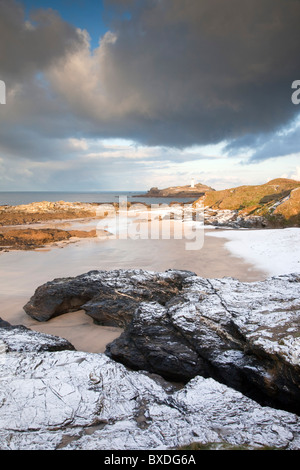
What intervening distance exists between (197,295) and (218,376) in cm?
124

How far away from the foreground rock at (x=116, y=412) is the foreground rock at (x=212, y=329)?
0.36m

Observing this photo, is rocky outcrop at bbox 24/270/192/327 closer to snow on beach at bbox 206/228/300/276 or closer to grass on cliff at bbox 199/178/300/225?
snow on beach at bbox 206/228/300/276

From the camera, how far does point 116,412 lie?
1978 millimetres

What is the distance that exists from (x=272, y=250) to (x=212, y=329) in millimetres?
6866

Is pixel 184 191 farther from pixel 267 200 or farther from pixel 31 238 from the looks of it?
pixel 31 238

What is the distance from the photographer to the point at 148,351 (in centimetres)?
299

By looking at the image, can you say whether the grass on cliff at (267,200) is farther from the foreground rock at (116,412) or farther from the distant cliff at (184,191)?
the distant cliff at (184,191)

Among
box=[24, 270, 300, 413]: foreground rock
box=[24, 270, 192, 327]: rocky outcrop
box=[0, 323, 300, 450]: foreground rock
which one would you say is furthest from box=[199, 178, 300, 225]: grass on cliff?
box=[0, 323, 300, 450]: foreground rock

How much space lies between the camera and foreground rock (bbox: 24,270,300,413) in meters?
2.30

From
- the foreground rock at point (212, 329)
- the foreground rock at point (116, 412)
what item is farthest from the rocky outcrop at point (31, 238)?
the foreground rock at point (116, 412)

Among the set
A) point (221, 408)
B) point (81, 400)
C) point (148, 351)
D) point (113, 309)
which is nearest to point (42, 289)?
point (113, 309)

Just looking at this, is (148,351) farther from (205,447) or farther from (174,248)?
(174,248)

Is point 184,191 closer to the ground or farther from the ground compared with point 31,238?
farther from the ground

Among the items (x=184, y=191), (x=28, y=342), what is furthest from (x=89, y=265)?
(x=184, y=191)
